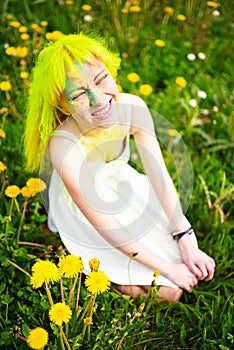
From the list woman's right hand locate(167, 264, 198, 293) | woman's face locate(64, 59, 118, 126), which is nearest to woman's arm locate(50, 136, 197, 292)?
woman's right hand locate(167, 264, 198, 293)

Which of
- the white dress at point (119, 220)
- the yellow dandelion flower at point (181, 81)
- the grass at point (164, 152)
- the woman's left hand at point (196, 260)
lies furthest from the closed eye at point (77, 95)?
the yellow dandelion flower at point (181, 81)

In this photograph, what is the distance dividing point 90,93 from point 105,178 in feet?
1.25

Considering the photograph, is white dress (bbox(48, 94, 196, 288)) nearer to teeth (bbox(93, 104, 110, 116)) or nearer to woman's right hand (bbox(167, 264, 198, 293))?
woman's right hand (bbox(167, 264, 198, 293))

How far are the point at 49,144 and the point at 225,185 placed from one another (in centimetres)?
75

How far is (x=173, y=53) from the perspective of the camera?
2.48 meters

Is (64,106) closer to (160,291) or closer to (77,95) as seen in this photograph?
(77,95)

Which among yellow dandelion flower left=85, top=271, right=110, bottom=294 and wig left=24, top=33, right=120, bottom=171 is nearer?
yellow dandelion flower left=85, top=271, right=110, bottom=294

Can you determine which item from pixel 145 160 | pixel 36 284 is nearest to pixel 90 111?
pixel 145 160

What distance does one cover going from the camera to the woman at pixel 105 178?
135 cm

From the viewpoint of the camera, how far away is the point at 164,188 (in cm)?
165

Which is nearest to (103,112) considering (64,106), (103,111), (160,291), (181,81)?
(103,111)

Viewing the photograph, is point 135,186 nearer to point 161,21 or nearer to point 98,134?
point 98,134

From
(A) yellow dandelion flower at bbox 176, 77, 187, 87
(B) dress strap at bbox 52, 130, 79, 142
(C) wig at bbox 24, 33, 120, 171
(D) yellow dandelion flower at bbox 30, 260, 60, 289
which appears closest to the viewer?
(D) yellow dandelion flower at bbox 30, 260, 60, 289

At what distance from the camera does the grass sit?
1497mm
